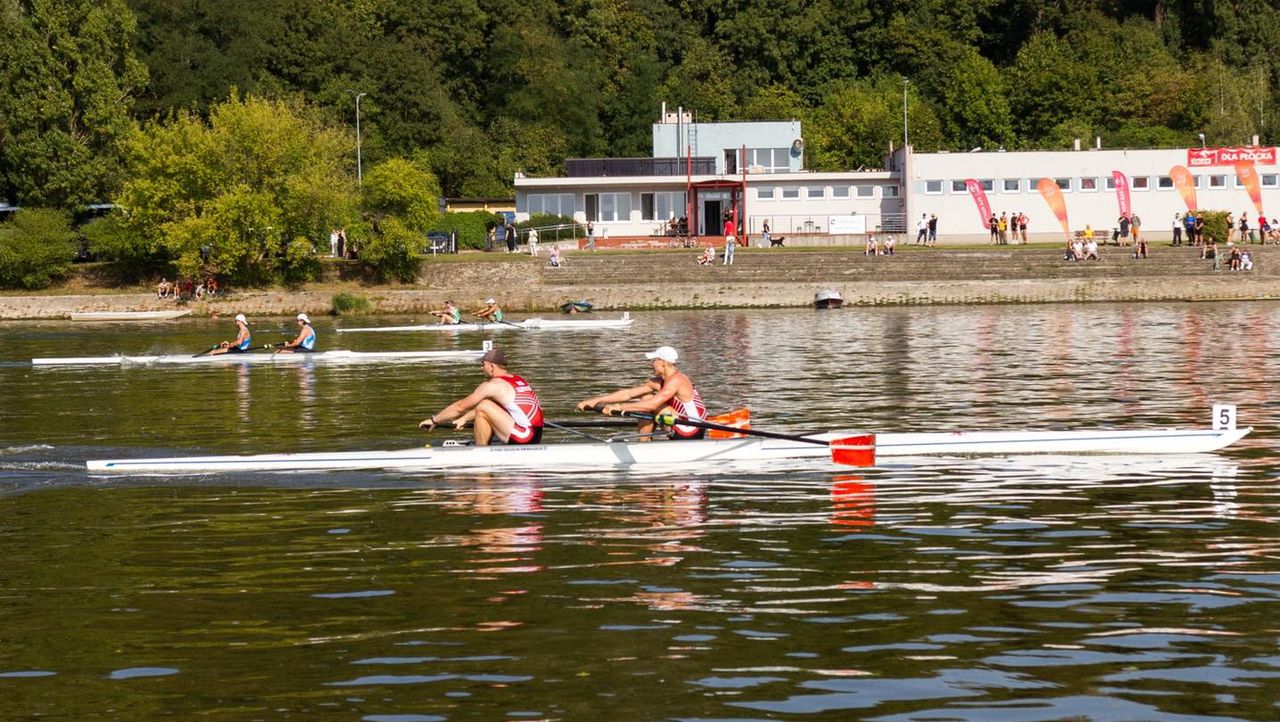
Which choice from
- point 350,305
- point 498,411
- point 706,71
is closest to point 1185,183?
point 350,305

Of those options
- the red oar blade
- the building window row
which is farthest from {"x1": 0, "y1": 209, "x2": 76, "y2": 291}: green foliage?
the red oar blade

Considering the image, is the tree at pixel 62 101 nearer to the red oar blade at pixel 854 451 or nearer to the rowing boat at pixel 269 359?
the rowing boat at pixel 269 359

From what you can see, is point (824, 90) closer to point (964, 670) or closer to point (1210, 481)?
point (1210, 481)

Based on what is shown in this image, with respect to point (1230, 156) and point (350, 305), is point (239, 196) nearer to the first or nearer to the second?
point (350, 305)

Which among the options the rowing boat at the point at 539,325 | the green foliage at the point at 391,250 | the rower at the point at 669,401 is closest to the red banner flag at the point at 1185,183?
the green foliage at the point at 391,250

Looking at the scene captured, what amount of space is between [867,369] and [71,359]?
2019 centimetres

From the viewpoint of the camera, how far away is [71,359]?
39.0m

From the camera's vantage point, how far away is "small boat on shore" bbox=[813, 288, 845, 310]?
6069 centimetres

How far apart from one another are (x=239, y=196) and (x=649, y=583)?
5868cm

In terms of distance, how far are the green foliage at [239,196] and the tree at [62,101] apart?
17.8 ft

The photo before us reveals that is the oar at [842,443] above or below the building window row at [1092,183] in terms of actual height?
below

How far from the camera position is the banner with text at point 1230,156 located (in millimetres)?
75562

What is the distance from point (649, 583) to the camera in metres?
12.3

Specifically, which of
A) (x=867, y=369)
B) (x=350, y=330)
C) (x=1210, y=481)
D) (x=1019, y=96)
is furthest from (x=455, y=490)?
(x=1019, y=96)
